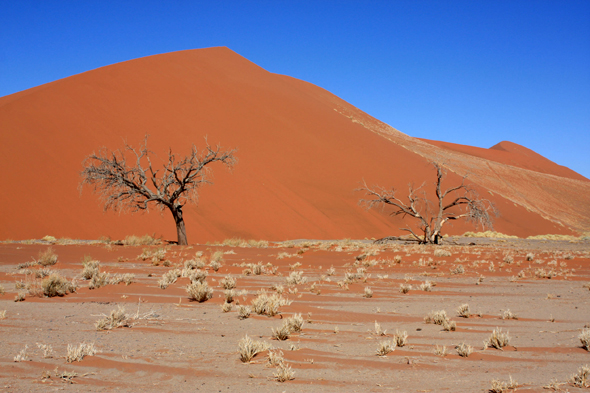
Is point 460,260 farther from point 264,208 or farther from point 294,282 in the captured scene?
point 264,208

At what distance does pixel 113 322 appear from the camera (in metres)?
5.43

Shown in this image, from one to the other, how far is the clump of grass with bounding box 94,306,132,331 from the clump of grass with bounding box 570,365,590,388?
4.70 metres

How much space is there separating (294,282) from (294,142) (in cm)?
3060

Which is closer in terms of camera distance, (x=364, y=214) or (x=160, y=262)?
(x=160, y=262)

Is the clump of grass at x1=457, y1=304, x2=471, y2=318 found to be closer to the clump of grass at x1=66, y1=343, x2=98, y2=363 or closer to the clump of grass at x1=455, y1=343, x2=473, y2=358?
the clump of grass at x1=455, y1=343, x2=473, y2=358

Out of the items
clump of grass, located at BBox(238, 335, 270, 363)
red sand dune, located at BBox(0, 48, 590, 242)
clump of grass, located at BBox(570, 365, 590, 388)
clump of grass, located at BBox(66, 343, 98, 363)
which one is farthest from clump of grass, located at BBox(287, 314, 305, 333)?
red sand dune, located at BBox(0, 48, 590, 242)

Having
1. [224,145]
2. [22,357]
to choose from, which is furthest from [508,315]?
[224,145]

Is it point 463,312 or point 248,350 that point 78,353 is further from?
point 463,312

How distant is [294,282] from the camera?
9961mm

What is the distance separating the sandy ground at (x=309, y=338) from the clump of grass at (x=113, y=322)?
9 centimetres

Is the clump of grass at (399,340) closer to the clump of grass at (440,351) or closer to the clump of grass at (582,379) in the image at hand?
the clump of grass at (440,351)

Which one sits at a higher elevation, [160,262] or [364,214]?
[364,214]

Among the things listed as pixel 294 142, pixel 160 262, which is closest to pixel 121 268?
pixel 160 262

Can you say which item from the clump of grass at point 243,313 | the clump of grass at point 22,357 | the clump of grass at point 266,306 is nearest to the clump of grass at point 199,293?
the clump of grass at point 266,306
